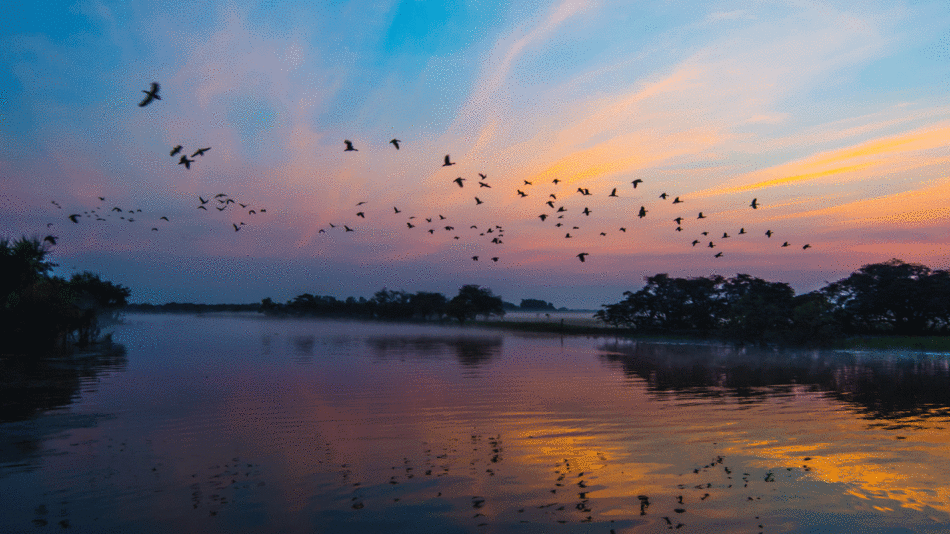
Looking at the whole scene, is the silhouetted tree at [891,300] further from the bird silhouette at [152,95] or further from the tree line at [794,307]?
the bird silhouette at [152,95]

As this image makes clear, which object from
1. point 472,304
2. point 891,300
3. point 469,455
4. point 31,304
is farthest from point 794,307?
point 472,304

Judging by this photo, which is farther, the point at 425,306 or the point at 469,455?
the point at 425,306

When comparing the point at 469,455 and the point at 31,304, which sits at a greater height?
the point at 31,304

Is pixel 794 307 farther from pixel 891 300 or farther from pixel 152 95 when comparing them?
pixel 152 95

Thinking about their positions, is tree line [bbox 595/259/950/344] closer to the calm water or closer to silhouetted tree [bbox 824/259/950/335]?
silhouetted tree [bbox 824/259/950/335]

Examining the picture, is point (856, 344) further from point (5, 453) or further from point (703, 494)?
point (5, 453)

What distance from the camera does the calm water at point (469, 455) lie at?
11.2 metres

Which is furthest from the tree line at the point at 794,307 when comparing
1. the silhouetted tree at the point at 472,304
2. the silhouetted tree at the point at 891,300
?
the silhouetted tree at the point at 472,304

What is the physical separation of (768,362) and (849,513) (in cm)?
3682

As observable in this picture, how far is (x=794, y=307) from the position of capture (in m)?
62.6

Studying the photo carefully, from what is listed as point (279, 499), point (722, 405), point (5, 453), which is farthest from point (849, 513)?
point (5, 453)

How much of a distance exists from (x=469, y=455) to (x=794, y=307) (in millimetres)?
58159

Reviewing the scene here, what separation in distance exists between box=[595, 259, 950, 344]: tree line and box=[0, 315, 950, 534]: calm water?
28.5 meters

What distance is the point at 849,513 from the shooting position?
1148 centimetres
